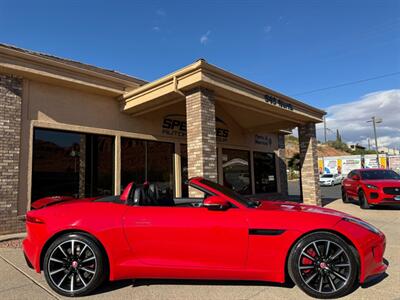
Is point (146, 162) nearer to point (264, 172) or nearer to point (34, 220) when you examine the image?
point (34, 220)

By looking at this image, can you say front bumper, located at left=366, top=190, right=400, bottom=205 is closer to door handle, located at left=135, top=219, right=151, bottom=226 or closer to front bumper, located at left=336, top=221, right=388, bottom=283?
front bumper, located at left=336, top=221, right=388, bottom=283

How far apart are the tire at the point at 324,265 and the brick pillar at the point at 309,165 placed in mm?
9609

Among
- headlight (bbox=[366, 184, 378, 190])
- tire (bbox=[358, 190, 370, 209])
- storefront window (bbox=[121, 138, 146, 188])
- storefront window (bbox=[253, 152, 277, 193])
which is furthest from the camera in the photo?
storefront window (bbox=[253, 152, 277, 193])

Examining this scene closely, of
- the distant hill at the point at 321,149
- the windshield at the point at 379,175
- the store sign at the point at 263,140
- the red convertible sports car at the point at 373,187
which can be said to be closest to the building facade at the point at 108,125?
the red convertible sports car at the point at 373,187

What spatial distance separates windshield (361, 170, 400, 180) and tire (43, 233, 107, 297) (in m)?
11.3

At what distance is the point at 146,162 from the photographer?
35.4ft

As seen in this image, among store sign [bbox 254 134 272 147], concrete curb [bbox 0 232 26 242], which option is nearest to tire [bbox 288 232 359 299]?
concrete curb [bbox 0 232 26 242]

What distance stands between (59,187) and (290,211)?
697 cm

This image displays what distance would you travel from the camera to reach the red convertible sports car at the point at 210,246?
3535 mm

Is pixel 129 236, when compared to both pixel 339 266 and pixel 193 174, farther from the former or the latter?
pixel 193 174

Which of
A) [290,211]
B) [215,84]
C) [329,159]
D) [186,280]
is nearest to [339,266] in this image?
[290,211]

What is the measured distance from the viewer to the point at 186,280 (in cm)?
407

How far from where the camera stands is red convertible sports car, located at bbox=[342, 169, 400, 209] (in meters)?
10.9

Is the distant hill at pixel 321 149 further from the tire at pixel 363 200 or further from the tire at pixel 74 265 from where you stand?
the tire at pixel 74 265
